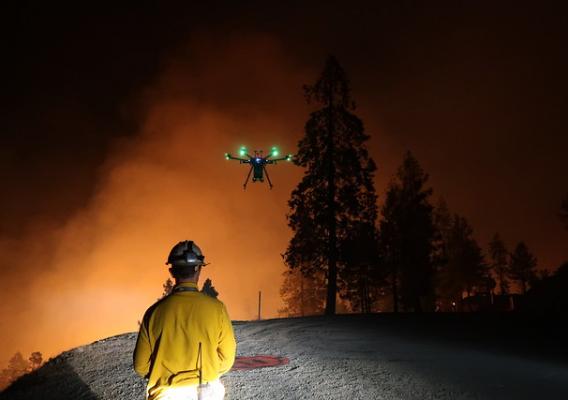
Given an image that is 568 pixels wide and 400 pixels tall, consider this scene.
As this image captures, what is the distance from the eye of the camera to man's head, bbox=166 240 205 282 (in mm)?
3646

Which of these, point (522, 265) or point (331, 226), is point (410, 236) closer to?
point (331, 226)

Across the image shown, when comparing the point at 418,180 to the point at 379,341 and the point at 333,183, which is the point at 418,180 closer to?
the point at 333,183

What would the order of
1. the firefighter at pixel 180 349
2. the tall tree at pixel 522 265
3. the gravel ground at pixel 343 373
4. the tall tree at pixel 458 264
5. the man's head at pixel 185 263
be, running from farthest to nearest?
the tall tree at pixel 522 265
the tall tree at pixel 458 264
the gravel ground at pixel 343 373
the man's head at pixel 185 263
the firefighter at pixel 180 349

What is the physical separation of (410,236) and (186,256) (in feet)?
118

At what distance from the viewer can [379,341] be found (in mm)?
12148

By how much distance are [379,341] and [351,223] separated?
1433cm

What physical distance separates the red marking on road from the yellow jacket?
5634 mm

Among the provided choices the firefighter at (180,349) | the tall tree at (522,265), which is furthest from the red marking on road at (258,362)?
the tall tree at (522,265)

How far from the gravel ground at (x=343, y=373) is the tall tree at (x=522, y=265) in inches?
2878

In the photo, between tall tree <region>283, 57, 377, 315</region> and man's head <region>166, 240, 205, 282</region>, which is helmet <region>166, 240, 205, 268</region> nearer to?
man's head <region>166, 240, 205, 282</region>

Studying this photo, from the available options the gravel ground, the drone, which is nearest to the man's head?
the gravel ground

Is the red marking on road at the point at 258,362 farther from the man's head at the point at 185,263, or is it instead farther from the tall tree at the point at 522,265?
the tall tree at the point at 522,265

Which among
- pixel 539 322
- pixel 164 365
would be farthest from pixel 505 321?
pixel 164 365

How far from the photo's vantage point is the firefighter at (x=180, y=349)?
133 inches
